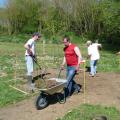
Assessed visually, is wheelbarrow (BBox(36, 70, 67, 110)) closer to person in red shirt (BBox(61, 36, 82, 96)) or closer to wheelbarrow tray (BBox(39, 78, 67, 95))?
wheelbarrow tray (BBox(39, 78, 67, 95))

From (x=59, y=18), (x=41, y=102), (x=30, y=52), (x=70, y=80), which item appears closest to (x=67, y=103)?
(x=70, y=80)

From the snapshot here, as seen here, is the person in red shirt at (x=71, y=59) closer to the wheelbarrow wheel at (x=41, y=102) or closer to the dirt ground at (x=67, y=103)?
the dirt ground at (x=67, y=103)

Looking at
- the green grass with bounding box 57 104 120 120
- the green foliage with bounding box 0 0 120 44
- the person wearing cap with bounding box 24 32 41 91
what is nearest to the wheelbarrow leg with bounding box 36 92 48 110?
the green grass with bounding box 57 104 120 120

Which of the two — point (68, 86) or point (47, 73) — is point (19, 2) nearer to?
point (47, 73)

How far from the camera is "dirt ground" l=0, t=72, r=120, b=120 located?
10.7 m

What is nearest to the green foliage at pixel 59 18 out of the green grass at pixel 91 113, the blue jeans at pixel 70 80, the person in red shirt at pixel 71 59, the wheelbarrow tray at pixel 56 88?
the blue jeans at pixel 70 80

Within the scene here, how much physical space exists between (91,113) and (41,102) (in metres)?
1.57

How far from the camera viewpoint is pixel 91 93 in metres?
13.0

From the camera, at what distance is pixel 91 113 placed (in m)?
10.4

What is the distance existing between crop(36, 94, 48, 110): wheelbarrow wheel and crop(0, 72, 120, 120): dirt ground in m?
0.11

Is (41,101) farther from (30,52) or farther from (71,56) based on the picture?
(30,52)

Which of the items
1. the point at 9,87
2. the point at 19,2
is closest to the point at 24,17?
the point at 19,2

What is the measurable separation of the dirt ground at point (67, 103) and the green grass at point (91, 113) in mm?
350

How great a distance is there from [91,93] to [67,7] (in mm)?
43898
